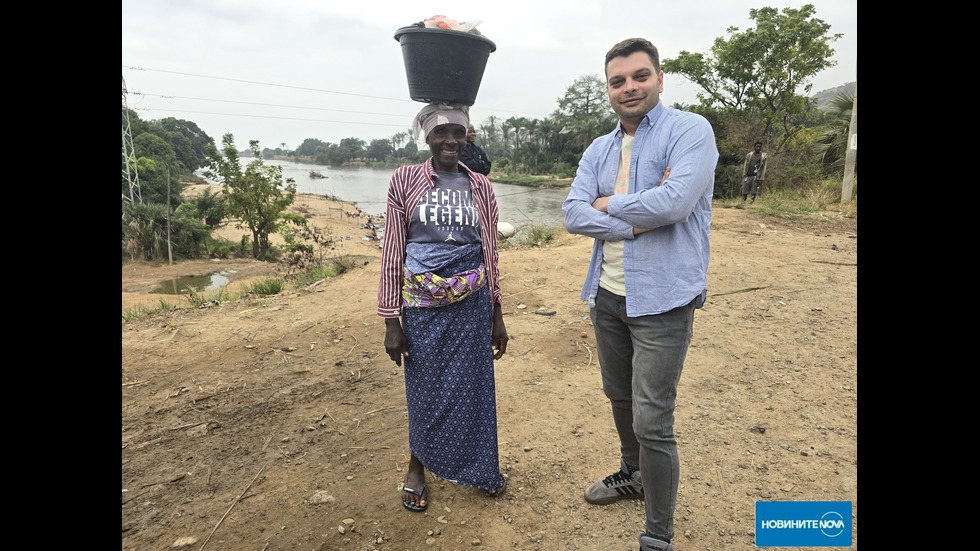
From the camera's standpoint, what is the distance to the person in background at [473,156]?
2426 mm

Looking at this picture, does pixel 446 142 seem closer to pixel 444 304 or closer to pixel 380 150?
pixel 444 304

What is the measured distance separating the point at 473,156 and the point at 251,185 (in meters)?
20.0

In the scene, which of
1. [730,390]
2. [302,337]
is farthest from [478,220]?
[302,337]

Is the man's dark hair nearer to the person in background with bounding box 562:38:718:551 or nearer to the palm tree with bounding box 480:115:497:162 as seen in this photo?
the person in background with bounding box 562:38:718:551

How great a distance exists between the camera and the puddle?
49.0ft

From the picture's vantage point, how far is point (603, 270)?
2023 millimetres

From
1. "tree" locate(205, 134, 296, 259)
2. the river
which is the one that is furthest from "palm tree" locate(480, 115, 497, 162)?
"tree" locate(205, 134, 296, 259)

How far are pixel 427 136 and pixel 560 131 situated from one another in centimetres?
5469

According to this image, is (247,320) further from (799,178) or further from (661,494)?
(799,178)

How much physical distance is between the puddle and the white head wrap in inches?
576

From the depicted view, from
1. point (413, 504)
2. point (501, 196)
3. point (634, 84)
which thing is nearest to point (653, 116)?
point (634, 84)

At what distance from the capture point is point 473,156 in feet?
8.01

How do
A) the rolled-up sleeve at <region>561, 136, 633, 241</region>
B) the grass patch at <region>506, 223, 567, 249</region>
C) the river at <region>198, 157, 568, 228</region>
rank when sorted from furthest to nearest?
the river at <region>198, 157, 568, 228</region> < the grass patch at <region>506, 223, 567, 249</region> < the rolled-up sleeve at <region>561, 136, 633, 241</region>

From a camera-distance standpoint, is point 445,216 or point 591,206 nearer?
point 591,206
